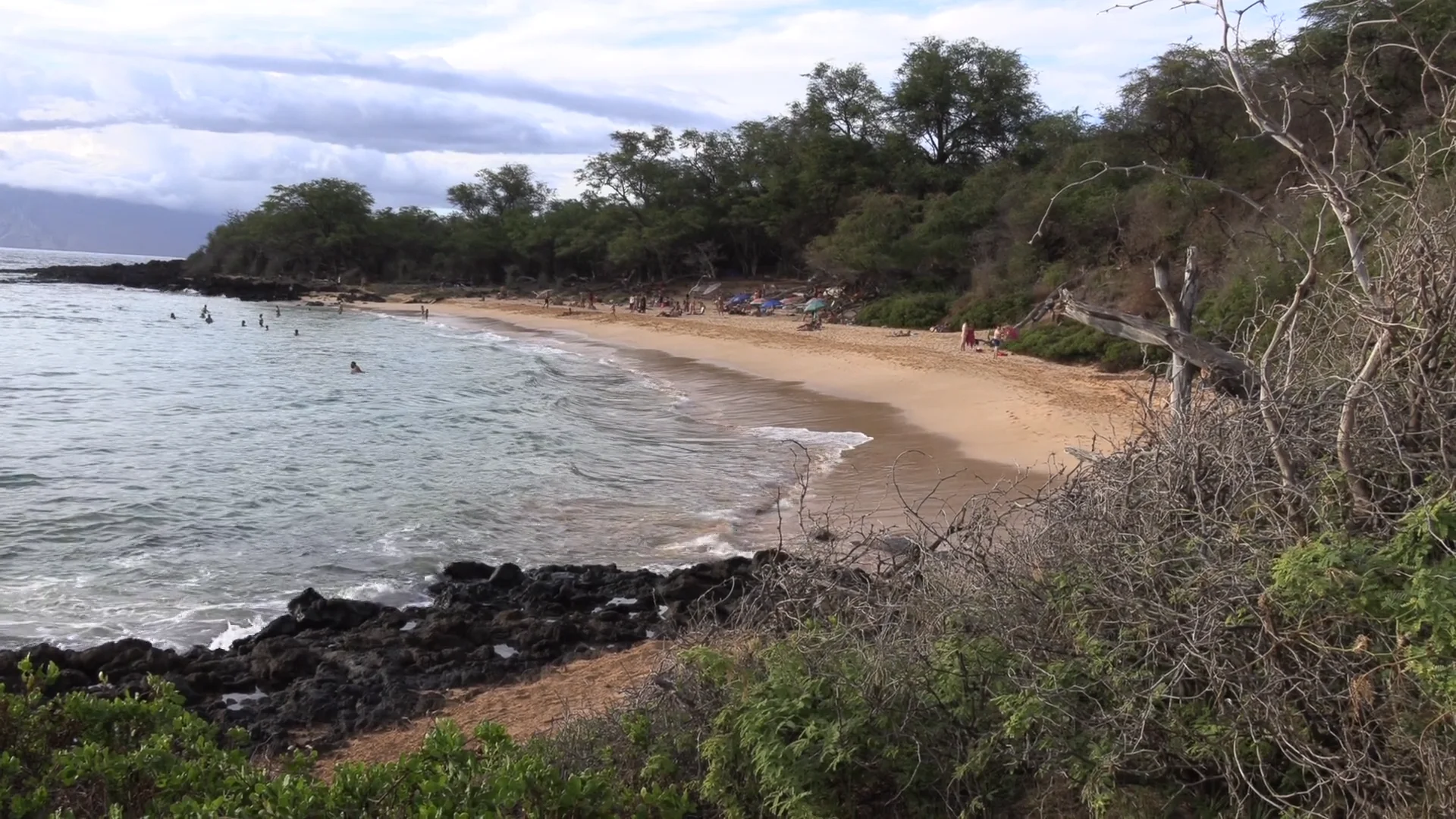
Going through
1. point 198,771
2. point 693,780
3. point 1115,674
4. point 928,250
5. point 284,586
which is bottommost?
point 284,586

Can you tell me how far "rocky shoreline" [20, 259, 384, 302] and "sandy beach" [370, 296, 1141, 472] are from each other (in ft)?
108

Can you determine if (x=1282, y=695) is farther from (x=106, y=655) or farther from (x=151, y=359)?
(x=151, y=359)

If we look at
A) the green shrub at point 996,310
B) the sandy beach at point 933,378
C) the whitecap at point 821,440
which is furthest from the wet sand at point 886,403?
the green shrub at point 996,310

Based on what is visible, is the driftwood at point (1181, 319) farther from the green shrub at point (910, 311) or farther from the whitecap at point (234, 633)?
the green shrub at point (910, 311)

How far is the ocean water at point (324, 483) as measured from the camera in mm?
10234

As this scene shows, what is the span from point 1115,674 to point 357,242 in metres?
80.1

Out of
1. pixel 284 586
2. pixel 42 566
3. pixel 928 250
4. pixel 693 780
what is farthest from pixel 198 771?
pixel 928 250

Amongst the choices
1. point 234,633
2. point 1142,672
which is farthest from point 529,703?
point 1142,672

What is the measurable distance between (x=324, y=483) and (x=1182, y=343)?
1255cm

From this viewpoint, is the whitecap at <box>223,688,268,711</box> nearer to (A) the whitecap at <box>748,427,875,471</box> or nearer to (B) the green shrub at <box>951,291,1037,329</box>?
(A) the whitecap at <box>748,427,875,471</box>

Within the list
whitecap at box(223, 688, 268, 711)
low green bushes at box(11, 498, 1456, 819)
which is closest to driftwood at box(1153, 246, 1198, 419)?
low green bushes at box(11, 498, 1456, 819)

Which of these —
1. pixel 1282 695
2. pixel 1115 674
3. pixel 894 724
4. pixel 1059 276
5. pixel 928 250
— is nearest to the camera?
pixel 1282 695

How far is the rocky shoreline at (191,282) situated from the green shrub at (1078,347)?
161 ft

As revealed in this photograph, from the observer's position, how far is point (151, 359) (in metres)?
31.4
